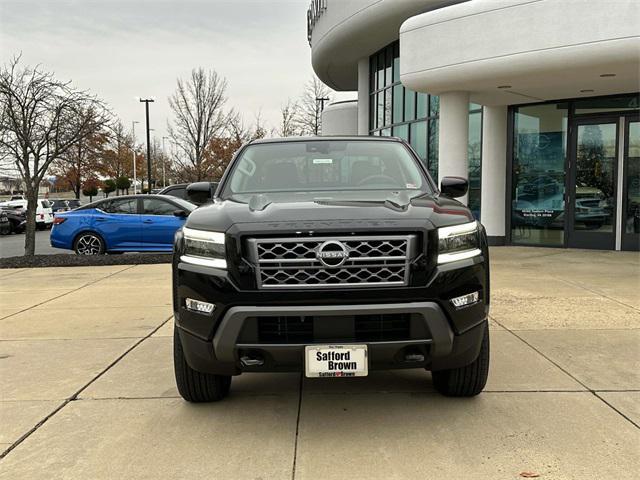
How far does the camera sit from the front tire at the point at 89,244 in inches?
491

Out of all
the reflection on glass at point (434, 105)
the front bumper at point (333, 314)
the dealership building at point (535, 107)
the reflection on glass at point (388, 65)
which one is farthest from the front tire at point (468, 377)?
the reflection on glass at point (388, 65)

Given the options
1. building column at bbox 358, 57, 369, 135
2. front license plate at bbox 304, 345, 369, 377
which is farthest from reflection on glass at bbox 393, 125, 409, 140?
front license plate at bbox 304, 345, 369, 377

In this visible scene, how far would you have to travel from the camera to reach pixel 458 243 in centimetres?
334

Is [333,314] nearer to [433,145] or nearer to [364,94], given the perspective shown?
[433,145]

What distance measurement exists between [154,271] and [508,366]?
7134mm

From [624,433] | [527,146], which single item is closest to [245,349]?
[624,433]

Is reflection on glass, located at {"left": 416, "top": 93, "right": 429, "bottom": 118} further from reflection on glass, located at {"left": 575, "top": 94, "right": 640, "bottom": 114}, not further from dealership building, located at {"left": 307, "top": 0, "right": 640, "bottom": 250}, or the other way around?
reflection on glass, located at {"left": 575, "top": 94, "right": 640, "bottom": 114}

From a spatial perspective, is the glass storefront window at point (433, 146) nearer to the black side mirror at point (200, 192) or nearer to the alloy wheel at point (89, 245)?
the alloy wheel at point (89, 245)

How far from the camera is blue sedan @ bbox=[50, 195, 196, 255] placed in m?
12.4

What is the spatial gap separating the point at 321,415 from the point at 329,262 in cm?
114

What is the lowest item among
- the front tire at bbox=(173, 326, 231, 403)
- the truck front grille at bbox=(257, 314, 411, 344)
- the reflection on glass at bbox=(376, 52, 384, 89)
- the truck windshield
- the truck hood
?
the front tire at bbox=(173, 326, 231, 403)

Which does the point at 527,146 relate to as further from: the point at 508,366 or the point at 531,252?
the point at 508,366

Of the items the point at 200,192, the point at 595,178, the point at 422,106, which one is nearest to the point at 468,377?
the point at 200,192

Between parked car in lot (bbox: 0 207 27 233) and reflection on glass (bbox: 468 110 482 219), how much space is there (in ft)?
63.2
